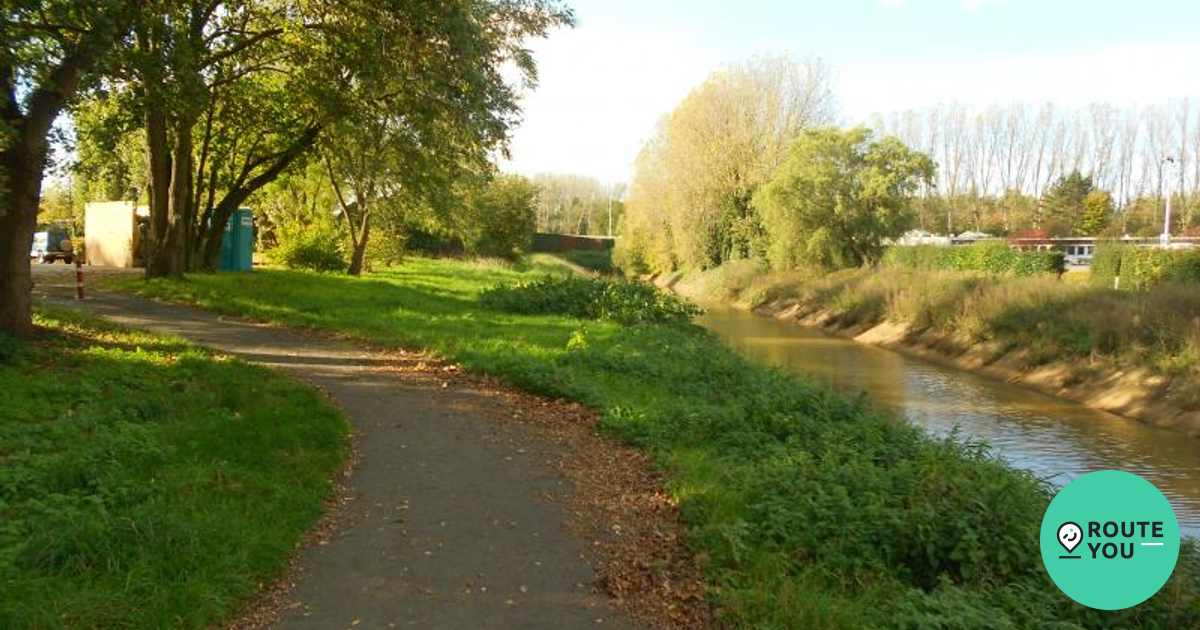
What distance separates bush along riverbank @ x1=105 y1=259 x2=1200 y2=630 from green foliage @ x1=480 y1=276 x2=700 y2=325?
5390 mm

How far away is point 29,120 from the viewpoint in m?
11.1

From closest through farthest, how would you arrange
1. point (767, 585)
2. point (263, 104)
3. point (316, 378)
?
point (767, 585) < point (316, 378) < point (263, 104)

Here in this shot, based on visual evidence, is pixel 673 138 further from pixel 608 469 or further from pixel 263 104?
pixel 608 469

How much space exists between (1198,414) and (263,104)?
2395 centimetres

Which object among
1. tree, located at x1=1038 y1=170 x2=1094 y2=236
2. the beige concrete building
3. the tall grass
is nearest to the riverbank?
the tall grass

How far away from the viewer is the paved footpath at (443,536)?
4996 mm

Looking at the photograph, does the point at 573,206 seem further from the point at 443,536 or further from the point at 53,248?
the point at 443,536

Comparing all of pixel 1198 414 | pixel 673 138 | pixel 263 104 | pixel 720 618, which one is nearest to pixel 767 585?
pixel 720 618

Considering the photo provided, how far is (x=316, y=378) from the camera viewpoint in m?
11.7

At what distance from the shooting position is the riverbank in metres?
20.2

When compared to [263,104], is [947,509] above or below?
below

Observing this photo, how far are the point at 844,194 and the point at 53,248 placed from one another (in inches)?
1477

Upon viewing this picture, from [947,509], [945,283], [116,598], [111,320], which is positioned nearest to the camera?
[116,598]

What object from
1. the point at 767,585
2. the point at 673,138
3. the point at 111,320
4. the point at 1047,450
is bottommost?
the point at 1047,450
